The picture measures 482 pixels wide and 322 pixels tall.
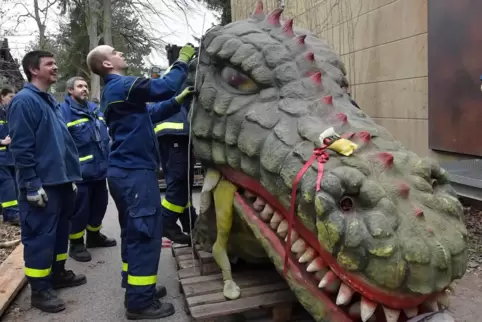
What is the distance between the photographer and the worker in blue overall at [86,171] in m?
5.20

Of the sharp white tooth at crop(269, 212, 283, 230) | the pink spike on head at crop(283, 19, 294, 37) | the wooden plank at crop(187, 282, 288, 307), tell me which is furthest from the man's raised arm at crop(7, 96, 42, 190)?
the pink spike on head at crop(283, 19, 294, 37)

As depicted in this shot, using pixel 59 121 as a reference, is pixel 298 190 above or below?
below

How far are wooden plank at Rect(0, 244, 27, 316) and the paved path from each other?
83 millimetres

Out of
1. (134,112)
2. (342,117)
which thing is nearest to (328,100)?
(342,117)

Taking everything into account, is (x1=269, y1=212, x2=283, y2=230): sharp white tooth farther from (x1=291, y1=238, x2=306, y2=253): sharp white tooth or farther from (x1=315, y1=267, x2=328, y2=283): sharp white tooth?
(x1=315, y1=267, x2=328, y2=283): sharp white tooth

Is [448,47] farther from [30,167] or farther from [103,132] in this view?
[30,167]

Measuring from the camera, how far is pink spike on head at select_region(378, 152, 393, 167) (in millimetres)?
2174

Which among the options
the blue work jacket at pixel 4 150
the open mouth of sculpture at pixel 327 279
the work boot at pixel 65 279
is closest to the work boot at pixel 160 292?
the work boot at pixel 65 279

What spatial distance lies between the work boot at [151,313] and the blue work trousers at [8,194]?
431 cm

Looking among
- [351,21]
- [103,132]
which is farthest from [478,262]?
[351,21]

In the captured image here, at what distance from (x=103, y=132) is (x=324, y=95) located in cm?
395

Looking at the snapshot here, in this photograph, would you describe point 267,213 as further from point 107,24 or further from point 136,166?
point 107,24

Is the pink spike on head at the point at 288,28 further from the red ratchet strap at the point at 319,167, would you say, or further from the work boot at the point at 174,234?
the work boot at the point at 174,234

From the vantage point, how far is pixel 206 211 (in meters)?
3.40
